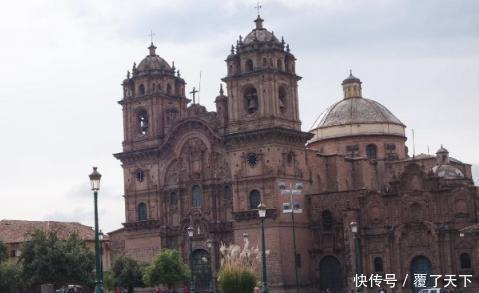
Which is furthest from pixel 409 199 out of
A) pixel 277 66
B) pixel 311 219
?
pixel 277 66

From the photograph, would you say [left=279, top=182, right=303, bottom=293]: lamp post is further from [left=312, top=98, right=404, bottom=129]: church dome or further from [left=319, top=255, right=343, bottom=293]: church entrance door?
[left=312, top=98, right=404, bottom=129]: church dome

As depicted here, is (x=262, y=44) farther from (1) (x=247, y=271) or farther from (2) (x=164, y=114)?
(1) (x=247, y=271)

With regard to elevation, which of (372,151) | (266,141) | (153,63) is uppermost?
(153,63)

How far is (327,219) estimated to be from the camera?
228 feet

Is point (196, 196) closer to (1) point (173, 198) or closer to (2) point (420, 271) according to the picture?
(1) point (173, 198)

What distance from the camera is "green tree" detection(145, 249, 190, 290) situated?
2576 inches

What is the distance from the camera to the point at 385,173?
80.1m

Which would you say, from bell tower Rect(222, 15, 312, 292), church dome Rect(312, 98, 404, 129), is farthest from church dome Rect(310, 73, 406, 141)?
bell tower Rect(222, 15, 312, 292)

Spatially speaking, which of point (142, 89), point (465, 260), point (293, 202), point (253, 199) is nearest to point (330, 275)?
point (293, 202)

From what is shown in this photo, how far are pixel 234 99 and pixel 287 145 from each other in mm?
5412

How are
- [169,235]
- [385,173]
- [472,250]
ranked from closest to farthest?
1. [472,250]
2. [169,235]
3. [385,173]

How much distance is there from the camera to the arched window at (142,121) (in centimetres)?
7712

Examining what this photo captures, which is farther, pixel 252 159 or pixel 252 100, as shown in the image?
pixel 252 100

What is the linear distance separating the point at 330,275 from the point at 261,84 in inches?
603
